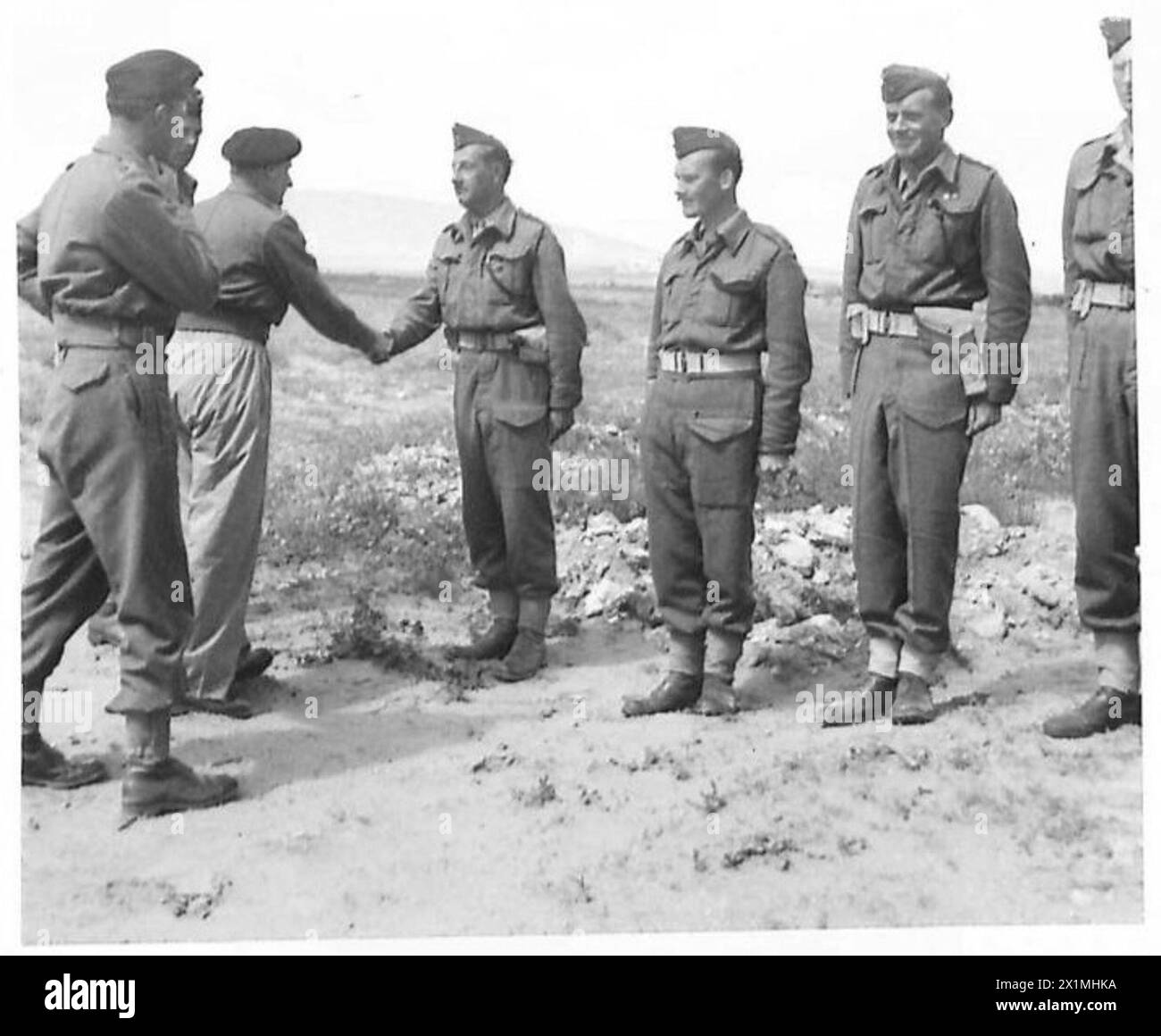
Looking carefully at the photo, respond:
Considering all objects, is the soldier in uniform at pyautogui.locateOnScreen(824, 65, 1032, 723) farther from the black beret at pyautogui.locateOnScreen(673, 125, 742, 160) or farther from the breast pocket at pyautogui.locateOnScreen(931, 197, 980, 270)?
the black beret at pyautogui.locateOnScreen(673, 125, 742, 160)

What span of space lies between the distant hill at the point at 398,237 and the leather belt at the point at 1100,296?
169 cm

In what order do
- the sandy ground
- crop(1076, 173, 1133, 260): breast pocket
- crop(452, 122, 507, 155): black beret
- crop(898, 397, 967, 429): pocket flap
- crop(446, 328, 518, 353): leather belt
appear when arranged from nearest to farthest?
the sandy ground
crop(1076, 173, 1133, 260): breast pocket
crop(898, 397, 967, 429): pocket flap
crop(452, 122, 507, 155): black beret
crop(446, 328, 518, 353): leather belt

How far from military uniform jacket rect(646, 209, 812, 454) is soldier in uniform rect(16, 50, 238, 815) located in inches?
73.2

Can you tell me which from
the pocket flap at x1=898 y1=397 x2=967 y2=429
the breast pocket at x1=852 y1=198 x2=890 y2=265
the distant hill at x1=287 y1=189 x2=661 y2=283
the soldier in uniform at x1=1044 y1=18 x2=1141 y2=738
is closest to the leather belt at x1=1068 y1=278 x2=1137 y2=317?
the soldier in uniform at x1=1044 y1=18 x2=1141 y2=738

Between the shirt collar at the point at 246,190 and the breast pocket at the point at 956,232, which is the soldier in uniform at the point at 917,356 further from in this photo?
the shirt collar at the point at 246,190

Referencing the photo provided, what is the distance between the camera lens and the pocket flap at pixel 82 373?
199 inches

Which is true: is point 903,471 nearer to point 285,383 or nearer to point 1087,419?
point 1087,419

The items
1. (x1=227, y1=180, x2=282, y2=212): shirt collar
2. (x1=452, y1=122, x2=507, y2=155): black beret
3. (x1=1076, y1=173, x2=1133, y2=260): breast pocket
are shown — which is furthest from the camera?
(x1=452, y1=122, x2=507, y2=155): black beret

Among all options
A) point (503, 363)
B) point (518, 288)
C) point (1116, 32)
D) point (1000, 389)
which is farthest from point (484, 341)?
point (1116, 32)

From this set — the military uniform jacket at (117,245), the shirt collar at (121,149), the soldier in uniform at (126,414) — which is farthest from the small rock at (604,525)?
the shirt collar at (121,149)

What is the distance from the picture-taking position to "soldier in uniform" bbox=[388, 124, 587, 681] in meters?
6.44

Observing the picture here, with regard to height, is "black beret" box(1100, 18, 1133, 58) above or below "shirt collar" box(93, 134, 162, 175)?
above

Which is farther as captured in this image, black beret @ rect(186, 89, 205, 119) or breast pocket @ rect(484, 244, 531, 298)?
breast pocket @ rect(484, 244, 531, 298)

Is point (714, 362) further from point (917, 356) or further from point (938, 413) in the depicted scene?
point (938, 413)
